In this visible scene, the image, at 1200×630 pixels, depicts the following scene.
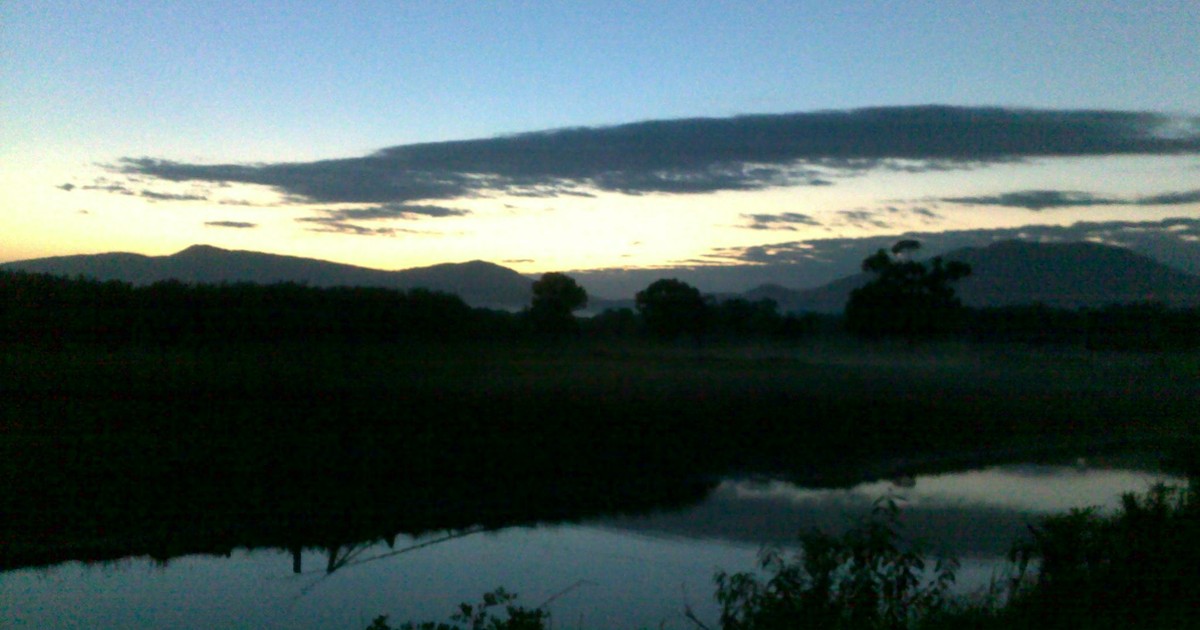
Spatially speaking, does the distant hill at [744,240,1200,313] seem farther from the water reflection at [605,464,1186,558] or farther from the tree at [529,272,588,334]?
the water reflection at [605,464,1186,558]

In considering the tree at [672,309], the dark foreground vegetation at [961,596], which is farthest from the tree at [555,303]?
the dark foreground vegetation at [961,596]

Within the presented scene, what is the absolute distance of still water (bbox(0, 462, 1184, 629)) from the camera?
8.95 metres

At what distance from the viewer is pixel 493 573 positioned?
10.4m

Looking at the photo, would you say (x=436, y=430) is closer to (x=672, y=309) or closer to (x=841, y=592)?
(x=841, y=592)

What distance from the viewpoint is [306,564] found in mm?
10609

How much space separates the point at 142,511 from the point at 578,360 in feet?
91.1

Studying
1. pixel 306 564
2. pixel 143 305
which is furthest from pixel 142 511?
pixel 143 305

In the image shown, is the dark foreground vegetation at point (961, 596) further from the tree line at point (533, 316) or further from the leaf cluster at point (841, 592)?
the tree line at point (533, 316)

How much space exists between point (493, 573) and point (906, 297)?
39.3 meters

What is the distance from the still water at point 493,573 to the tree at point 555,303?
28905 mm

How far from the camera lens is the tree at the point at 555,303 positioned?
4291cm

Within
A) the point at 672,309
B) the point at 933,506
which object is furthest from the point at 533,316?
the point at 933,506

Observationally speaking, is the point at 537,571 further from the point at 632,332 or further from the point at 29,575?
the point at 632,332

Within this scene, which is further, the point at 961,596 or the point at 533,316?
the point at 533,316
